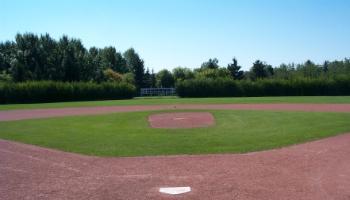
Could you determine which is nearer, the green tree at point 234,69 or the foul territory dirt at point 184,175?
the foul territory dirt at point 184,175

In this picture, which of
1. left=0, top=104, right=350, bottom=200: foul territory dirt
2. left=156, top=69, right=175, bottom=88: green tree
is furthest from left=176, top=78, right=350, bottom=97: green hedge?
left=0, top=104, right=350, bottom=200: foul territory dirt

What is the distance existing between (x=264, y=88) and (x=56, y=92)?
101 ft

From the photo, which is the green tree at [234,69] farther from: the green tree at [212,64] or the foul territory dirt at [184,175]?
the foul territory dirt at [184,175]

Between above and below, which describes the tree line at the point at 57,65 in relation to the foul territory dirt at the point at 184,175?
Answer: above

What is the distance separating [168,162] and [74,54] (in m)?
67.6

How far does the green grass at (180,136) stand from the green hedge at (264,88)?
132ft

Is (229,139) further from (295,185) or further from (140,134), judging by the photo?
(295,185)

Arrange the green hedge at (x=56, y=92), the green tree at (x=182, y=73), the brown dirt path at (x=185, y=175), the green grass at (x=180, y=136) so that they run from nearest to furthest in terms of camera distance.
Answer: the brown dirt path at (x=185, y=175) < the green grass at (x=180, y=136) < the green hedge at (x=56, y=92) < the green tree at (x=182, y=73)

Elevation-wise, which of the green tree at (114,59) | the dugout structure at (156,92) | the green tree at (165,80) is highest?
the green tree at (114,59)

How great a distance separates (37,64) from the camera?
71500 millimetres

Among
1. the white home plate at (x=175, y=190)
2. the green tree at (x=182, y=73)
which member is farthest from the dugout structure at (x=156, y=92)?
the white home plate at (x=175, y=190)

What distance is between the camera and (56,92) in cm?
5303

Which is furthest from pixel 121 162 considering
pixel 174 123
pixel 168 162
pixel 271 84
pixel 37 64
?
pixel 37 64

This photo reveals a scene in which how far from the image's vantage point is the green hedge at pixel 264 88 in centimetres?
6088
